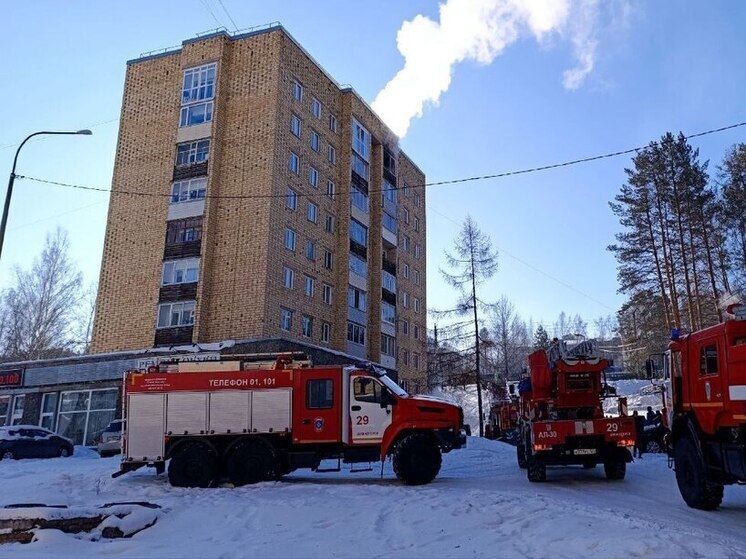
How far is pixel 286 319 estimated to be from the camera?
34.6 meters

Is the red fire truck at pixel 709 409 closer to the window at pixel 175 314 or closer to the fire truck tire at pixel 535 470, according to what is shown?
the fire truck tire at pixel 535 470

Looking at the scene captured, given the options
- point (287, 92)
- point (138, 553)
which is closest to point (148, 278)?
point (287, 92)

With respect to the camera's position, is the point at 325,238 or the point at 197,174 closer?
the point at 197,174

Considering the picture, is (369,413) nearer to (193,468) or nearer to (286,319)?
(193,468)

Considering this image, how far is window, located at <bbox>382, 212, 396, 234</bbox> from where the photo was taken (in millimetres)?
49294

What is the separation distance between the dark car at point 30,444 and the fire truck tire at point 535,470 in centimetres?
2058

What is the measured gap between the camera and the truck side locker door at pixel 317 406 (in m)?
15.0

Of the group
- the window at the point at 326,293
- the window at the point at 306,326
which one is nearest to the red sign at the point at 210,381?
the window at the point at 306,326

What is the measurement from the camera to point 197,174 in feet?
118

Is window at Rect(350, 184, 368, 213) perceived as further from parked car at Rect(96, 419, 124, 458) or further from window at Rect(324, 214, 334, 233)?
parked car at Rect(96, 419, 124, 458)

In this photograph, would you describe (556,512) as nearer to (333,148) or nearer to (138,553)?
(138,553)

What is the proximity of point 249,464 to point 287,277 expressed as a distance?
21.0 m

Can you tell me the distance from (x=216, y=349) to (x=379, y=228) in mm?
20318

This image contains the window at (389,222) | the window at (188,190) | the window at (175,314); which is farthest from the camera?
the window at (389,222)
